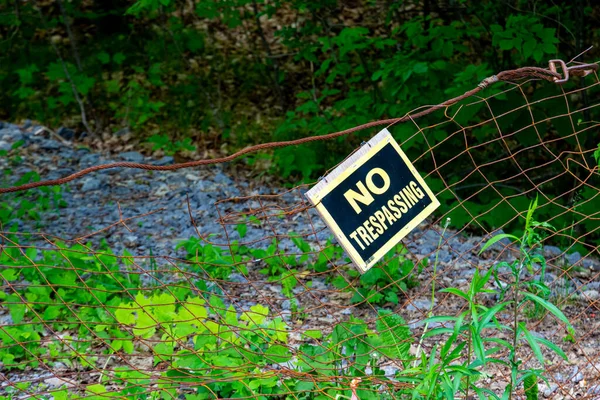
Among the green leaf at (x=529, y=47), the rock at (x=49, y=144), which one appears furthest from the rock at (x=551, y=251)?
the rock at (x=49, y=144)

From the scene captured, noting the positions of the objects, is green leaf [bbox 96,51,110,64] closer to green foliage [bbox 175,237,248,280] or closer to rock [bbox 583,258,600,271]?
green foliage [bbox 175,237,248,280]

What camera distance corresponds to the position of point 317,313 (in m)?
3.46

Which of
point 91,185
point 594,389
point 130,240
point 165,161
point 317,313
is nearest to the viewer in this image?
point 594,389

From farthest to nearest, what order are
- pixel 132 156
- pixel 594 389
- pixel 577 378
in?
1. pixel 132 156
2. pixel 577 378
3. pixel 594 389

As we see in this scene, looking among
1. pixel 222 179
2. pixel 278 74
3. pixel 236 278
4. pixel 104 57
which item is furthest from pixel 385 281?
pixel 104 57

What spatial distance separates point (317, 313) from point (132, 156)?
9.37 feet

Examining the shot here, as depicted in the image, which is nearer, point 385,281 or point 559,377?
point 559,377

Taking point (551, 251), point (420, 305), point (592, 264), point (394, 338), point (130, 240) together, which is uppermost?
point (130, 240)

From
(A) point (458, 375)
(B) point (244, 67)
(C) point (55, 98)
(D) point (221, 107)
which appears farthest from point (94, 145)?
(A) point (458, 375)

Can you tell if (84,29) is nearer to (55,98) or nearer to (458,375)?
(55,98)

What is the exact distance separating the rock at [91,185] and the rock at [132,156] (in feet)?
1.40

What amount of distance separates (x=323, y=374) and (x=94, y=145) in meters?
4.03

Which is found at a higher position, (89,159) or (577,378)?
(89,159)

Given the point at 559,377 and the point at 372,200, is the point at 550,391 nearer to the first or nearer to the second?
the point at 559,377
